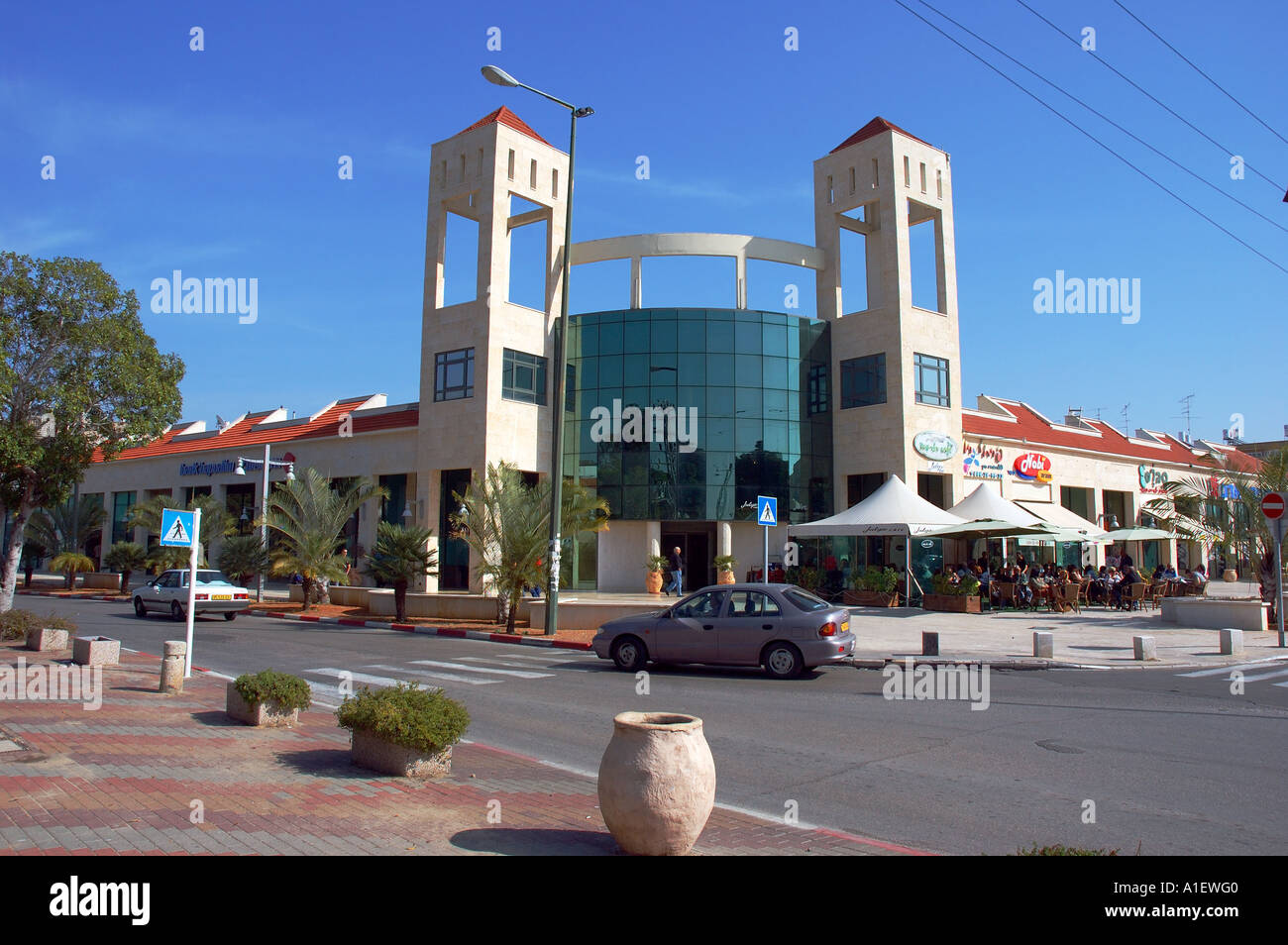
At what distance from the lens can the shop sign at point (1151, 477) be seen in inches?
1713

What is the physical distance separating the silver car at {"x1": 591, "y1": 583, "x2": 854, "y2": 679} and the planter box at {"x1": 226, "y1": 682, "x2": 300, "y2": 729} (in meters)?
6.84

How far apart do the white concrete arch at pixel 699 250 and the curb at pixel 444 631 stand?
16401 millimetres

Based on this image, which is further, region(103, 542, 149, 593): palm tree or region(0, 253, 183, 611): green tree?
region(103, 542, 149, 593): palm tree

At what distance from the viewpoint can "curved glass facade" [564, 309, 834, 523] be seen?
3350 cm

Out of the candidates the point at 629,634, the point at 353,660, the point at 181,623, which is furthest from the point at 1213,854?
the point at 181,623

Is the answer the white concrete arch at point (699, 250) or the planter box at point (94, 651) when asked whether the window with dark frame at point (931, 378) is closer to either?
the white concrete arch at point (699, 250)

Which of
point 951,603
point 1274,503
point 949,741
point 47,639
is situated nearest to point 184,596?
A: point 47,639

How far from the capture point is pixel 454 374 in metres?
33.5

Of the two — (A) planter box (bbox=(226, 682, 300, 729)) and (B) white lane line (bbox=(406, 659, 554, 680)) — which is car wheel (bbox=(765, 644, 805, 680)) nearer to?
(B) white lane line (bbox=(406, 659, 554, 680))

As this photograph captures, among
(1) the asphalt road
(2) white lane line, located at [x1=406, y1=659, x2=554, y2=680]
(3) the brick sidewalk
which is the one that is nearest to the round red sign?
(1) the asphalt road

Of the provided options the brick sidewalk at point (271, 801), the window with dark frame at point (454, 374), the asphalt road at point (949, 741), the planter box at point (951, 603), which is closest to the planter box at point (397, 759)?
the brick sidewalk at point (271, 801)

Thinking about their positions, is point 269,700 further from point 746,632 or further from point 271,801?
point 746,632

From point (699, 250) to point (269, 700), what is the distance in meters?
27.7
